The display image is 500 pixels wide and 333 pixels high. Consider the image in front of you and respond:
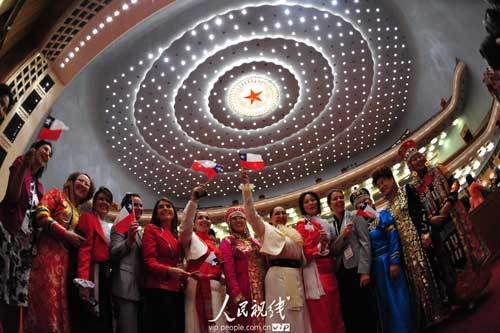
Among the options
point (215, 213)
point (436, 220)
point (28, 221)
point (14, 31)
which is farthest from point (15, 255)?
point (215, 213)

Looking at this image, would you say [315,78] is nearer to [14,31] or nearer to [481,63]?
[481,63]

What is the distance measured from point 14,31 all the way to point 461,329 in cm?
549

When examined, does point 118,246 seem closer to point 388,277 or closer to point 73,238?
point 73,238

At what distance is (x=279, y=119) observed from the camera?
596 inches

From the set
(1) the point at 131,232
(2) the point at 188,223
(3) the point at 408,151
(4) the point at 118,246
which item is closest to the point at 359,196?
(3) the point at 408,151

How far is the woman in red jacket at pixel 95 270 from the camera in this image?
2934 millimetres

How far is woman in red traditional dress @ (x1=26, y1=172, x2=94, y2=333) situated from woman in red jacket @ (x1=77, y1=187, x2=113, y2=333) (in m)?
0.11

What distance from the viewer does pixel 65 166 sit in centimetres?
984

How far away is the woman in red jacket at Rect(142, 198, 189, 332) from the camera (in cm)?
305

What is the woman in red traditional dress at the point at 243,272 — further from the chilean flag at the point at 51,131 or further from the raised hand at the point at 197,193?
the chilean flag at the point at 51,131

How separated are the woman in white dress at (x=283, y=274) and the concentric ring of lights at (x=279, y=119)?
8.72 meters

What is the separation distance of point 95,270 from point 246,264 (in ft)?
4.65

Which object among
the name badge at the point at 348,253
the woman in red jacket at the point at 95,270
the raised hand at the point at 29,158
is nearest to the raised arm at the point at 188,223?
the woman in red jacket at the point at 95,270

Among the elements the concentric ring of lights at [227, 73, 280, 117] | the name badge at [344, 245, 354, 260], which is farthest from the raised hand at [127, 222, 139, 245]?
the concentric ring of lights at [227, 73, 280, 117]
